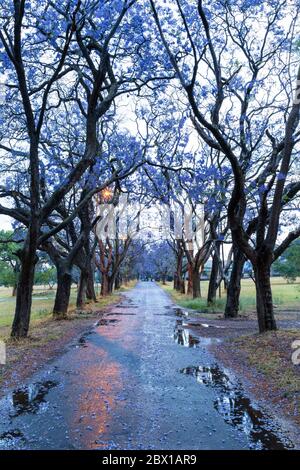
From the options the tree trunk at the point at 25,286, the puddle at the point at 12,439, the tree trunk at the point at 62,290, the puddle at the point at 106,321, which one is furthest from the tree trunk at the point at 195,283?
the puddle at the point at 12,439

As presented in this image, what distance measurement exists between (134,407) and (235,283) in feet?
40.6

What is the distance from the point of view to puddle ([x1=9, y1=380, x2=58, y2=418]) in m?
5.84

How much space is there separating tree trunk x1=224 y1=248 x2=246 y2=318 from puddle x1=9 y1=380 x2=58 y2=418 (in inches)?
438

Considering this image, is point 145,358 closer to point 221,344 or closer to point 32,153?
point 221,344

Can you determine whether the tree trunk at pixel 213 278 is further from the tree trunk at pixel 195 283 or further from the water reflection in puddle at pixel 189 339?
the water reflection in puddle at pixel 189 339

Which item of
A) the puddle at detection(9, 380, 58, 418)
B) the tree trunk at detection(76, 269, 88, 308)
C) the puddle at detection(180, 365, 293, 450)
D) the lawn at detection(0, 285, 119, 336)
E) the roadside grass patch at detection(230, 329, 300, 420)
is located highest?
the tree trunk at detection(76, 269, 88, 308)

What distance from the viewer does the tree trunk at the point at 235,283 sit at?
17.1 metres

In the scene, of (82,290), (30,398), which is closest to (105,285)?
(82,290)

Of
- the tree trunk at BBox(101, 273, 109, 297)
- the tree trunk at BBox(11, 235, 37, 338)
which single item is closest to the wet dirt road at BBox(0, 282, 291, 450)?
the tree trunk at BBox(11, 235, 37, 338)

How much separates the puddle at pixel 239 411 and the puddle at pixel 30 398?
2.51 metres

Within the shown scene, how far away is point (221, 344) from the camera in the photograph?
37.6 feet

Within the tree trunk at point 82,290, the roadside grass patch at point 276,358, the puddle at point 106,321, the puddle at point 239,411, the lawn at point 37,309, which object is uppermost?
the tree trunk at point 82,290

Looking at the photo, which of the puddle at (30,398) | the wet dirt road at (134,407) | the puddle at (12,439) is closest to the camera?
the puddle at (12,439)

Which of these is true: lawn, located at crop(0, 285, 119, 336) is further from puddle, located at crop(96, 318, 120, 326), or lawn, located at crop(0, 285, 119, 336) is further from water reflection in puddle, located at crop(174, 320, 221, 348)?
water reflection in puddle, located at crop(174, 320, 221, 348)
